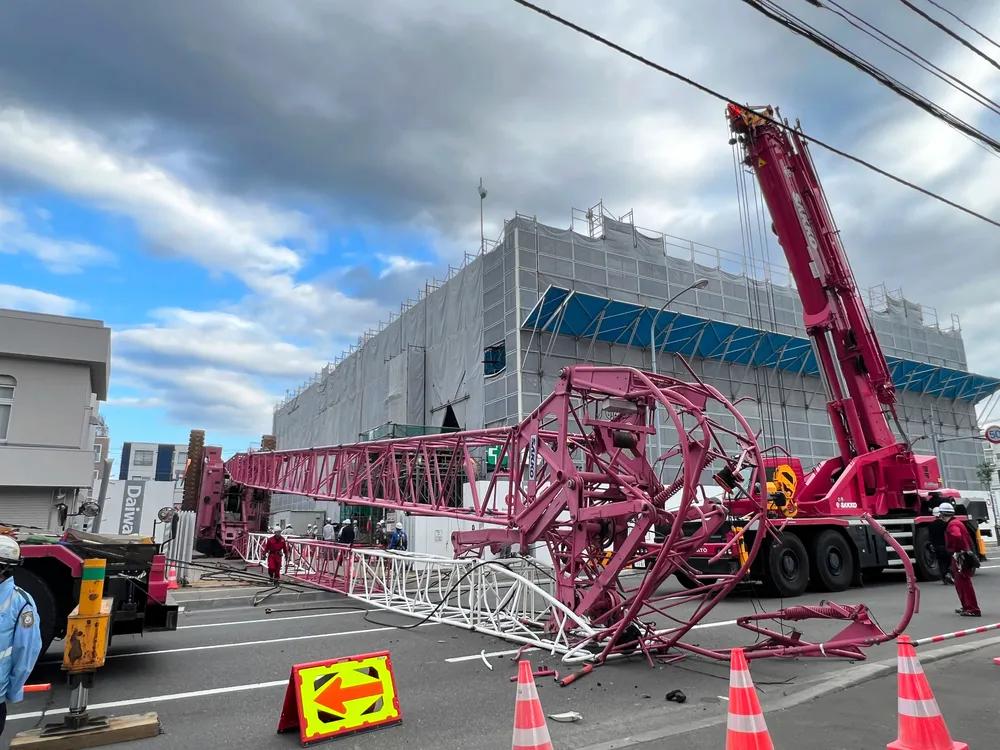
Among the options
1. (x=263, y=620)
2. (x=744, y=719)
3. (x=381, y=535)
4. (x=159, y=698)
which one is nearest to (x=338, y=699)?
(x=159, y=698)

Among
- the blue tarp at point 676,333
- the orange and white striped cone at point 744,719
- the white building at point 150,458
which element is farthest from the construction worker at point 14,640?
the white building at point 150,458

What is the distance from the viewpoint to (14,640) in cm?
402

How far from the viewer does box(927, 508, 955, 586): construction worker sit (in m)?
15.2

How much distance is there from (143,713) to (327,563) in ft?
31.9

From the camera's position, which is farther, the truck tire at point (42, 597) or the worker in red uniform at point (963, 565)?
the worker in red uniform at point (963, 565)

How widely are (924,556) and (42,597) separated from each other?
18001mm

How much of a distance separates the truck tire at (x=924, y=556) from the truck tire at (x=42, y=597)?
1740 centimetres

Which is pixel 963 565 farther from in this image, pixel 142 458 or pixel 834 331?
pixel 142 458

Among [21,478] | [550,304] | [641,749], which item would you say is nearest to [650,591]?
[641,749]

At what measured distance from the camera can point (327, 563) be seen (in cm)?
1562

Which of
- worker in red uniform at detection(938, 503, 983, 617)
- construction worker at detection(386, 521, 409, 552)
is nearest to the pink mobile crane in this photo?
worker in red uniform at detection(938, 503, 983, 617)

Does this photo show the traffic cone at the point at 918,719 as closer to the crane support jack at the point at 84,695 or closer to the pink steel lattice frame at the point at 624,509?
the pink steel lattice frame at the point at 624,509

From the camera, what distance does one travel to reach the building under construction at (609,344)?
2798 cm

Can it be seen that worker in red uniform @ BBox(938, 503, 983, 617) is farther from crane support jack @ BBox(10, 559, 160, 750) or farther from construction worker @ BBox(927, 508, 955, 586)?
crane support jack @ BBox(10, 559, 160, 750)
